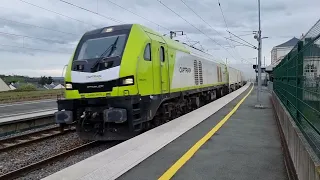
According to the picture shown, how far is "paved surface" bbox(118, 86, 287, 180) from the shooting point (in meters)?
5.09

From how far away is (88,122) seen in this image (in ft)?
29.9

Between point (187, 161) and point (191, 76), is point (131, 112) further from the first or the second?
point (191, 76)

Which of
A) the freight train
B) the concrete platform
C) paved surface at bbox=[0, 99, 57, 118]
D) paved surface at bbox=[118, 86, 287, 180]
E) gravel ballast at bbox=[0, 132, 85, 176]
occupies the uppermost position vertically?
the freight train

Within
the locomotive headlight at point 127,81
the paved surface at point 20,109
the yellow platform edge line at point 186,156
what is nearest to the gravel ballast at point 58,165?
the locomotive headlight at point 127,81

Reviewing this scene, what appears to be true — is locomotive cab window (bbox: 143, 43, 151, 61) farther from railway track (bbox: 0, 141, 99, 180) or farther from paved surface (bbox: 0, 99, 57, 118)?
paved surface (bbox: 0, 99, 57, 118)

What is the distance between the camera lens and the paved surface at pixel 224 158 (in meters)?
5.09

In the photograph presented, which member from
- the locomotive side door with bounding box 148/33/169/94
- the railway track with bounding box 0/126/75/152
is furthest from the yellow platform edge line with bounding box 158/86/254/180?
the railway track with bounding box 0/126/75/152

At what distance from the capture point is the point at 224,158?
6.03 meters

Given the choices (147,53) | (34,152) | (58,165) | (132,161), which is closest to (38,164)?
(58,165)

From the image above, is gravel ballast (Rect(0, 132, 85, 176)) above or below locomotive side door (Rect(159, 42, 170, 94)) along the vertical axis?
below

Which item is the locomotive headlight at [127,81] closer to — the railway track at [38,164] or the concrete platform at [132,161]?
the concrete platform at [132,161]

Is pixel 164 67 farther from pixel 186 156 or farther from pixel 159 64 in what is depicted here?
pixel 186 156

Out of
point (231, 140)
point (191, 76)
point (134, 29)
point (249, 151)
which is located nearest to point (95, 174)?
point (249, 151)

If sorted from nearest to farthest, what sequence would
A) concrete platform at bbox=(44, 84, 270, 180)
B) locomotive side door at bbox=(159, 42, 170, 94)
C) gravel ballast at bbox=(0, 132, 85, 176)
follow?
concrete platform at bbox=(44, 84, 270, 180), gravel ballast at bbox=(0, 132, 85, 176), locomotive side door at bbox=(159, 42, 170, 94)
